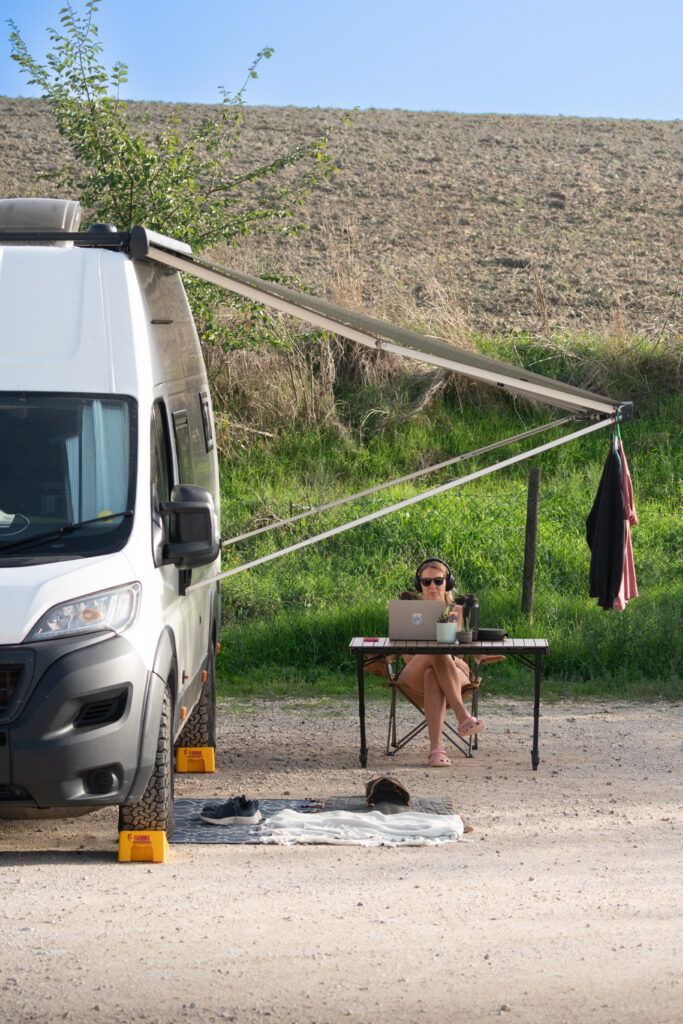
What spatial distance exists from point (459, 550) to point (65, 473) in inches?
332

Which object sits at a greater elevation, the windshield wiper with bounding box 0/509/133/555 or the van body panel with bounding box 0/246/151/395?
the van body panel with bounding box 0/246/151/395

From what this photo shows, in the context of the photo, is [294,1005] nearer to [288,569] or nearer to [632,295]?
[288,569]

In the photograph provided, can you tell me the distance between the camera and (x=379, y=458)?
672 inches

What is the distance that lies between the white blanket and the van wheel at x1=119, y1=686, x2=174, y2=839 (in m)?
0.62

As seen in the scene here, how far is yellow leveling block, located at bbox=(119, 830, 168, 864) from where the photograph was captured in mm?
5480

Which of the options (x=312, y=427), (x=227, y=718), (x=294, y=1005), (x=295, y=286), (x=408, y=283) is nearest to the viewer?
(x=294, y=1005)

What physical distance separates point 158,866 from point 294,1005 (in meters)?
1.74

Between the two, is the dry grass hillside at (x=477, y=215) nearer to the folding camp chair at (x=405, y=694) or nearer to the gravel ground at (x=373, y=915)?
the folding camp chair at (x=405, y=694)

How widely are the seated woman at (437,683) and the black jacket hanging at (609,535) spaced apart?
3.12ft

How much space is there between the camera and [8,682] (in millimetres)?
4992

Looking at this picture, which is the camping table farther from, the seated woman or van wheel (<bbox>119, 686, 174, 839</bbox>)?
van wheel (<bbox>119, 686, 174, 839</bbox>)

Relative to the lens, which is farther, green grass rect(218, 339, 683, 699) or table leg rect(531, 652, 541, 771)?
green grass rect(218, 339, 683, 699)

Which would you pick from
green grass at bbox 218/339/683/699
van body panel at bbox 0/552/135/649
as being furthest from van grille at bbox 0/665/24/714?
green grass at bbox 218/339/683/699

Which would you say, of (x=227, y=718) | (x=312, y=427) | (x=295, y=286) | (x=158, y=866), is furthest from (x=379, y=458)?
(x=158, y=866)
